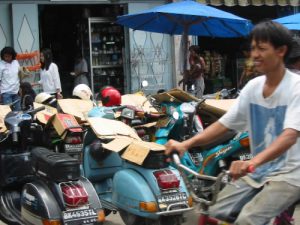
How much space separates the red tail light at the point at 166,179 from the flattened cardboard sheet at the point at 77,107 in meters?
2.02

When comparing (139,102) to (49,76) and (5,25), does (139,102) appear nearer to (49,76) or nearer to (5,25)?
(49,76)

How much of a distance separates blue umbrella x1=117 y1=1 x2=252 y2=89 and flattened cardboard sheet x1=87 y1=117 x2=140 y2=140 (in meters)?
3.97

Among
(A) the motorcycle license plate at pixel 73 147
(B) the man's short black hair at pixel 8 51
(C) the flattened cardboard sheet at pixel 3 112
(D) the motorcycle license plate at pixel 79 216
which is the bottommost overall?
(D) the motorcycle license plate at pixel 79 216

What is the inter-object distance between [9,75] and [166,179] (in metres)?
6.57

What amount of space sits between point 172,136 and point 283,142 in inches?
129

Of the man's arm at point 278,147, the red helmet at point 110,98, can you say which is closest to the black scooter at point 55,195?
the red helmet at point 110,98

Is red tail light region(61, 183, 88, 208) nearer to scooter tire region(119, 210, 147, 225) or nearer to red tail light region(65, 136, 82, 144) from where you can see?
scooter tire region(119, 210, 147, 225)

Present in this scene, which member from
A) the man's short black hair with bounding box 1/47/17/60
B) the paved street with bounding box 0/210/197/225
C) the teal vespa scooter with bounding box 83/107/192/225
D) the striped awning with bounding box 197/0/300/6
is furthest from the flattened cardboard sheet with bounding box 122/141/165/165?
the striped awning with bounding box 197/0/300/6

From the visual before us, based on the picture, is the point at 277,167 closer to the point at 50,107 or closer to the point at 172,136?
the point at 172,136

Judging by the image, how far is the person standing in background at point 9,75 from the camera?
10.2 meters

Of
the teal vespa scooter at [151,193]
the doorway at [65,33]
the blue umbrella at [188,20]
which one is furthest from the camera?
the doorway at [65,33]

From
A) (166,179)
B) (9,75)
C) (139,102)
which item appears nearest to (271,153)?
(166,179)

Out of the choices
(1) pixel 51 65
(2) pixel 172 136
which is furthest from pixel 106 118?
(1) pixel 51 65

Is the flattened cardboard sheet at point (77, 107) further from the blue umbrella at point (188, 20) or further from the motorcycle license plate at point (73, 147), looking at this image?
the blue umbrella at point (188, 20)
